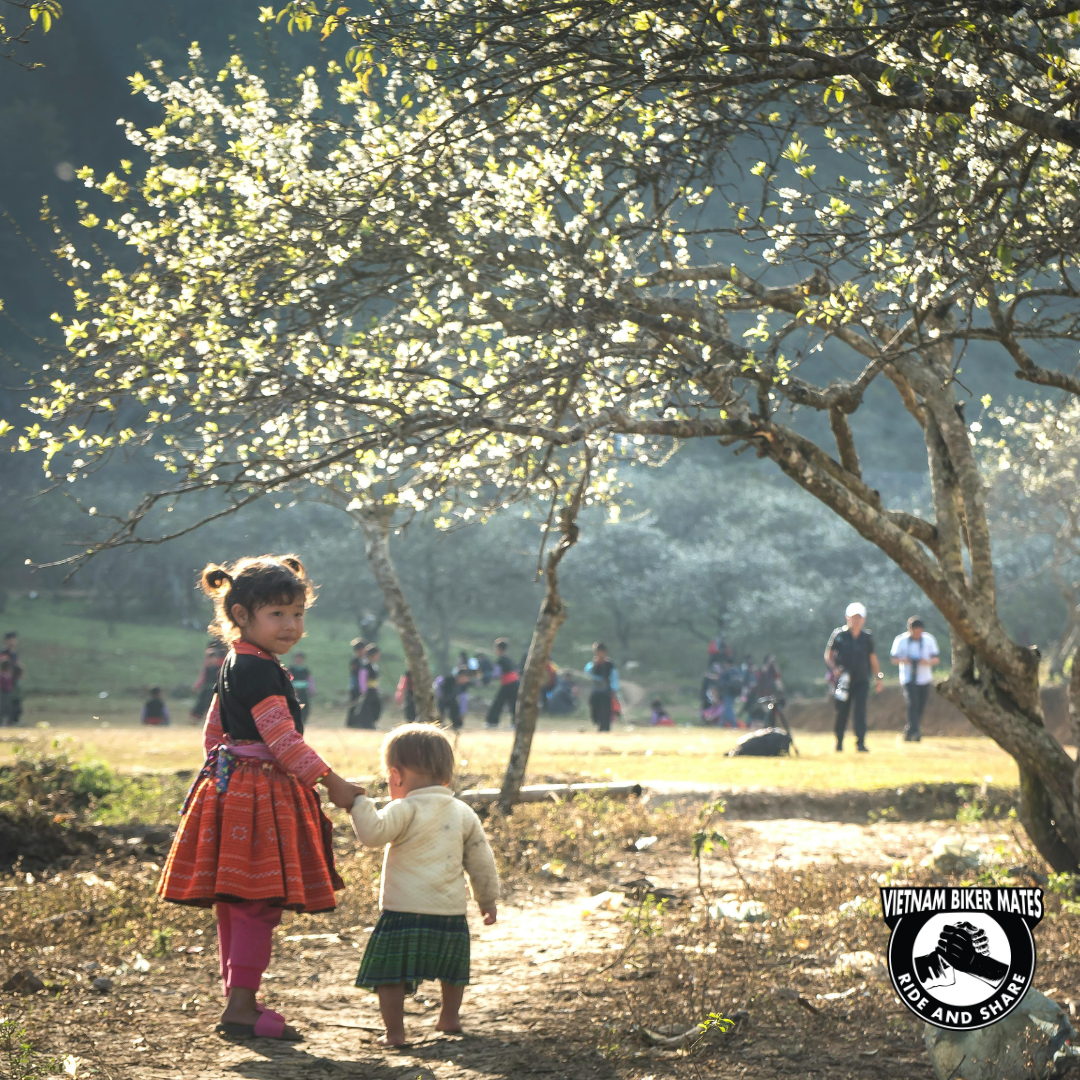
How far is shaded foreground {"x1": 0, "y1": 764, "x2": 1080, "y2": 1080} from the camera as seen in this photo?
4016mm

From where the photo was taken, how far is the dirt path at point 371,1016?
13.0 feet

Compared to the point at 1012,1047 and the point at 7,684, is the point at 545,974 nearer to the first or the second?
the point at 1012,1047

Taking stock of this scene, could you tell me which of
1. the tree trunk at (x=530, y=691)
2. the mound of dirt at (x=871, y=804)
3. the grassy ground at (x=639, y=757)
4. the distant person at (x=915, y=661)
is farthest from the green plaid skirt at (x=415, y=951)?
the distant person at (x=915, y=661)

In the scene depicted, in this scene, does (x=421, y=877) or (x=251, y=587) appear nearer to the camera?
(x=421, y=877)

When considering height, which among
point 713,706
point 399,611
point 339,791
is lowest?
point 713,706

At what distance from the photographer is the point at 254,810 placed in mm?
4340

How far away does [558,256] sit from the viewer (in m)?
7.00

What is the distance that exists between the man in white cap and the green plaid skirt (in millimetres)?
13427

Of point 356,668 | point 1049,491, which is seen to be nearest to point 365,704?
point 356,668

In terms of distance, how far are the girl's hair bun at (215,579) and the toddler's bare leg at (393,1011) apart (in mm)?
1707

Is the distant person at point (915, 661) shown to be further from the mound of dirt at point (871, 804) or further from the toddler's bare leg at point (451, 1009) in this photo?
the toddler's bare leg at point (451, 1009)

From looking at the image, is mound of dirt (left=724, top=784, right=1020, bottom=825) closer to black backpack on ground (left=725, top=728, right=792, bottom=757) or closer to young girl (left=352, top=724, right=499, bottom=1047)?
black backpack on ground (left=725, top=728, right=792, bottom=757)

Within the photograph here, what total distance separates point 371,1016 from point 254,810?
1183mm

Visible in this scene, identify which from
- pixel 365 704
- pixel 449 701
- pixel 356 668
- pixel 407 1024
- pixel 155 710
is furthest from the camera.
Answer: pixel 356 668
